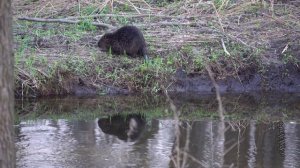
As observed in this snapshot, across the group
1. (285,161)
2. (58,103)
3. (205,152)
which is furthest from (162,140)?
(58,103)

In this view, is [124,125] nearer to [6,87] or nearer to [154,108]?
[154,108]

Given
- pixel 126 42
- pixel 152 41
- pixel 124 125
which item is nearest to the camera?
pixel 124 125

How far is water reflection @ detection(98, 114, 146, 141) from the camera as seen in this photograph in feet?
22.7

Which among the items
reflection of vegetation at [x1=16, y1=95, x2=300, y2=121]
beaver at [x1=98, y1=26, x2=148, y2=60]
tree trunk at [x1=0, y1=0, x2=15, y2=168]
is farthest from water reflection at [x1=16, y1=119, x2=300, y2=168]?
tree trunk at [x1=0, y1=0, x2=15, y2=168]

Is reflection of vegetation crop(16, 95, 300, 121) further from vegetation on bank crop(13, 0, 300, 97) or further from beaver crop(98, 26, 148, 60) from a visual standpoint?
beaver crop(98, 26, 148, 60)

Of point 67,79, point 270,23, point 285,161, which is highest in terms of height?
point 270,23

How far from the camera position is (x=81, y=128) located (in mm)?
7164

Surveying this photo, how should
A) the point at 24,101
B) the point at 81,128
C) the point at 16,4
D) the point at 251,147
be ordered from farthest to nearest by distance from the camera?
the point at 16,4 → the point at 24,101 → the point at 81,128 → the point at 251,147

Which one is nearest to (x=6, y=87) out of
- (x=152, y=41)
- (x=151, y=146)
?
(x=151, y=146)

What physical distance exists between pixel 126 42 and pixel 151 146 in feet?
9.62

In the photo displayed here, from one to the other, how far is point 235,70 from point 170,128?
2.24 m

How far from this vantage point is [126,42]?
9.19 m

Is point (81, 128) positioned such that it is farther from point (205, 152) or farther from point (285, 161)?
point (285, 161)

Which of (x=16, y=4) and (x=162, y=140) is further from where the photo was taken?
(x=16, y=4)
